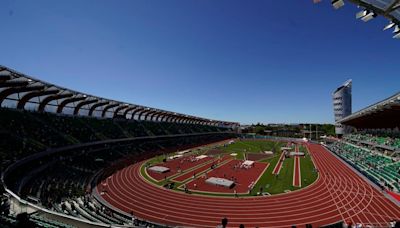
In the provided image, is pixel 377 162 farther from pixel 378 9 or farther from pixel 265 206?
pixel 378 9

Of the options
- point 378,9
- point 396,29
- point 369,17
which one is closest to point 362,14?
point 369,17

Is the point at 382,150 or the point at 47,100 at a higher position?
the point at 47,100

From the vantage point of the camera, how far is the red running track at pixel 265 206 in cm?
2073

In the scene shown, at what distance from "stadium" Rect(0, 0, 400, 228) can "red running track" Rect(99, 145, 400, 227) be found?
0.10 metres

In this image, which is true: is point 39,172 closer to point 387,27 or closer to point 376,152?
point 387,27

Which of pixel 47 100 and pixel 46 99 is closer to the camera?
pixel 46 99

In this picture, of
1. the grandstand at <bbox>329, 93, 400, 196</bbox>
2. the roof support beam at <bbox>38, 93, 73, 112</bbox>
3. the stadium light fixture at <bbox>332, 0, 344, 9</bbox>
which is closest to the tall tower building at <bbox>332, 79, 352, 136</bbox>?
the grandstand at <bbox>329, 93, 400, 196</bbox>

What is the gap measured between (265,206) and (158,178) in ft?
53.3

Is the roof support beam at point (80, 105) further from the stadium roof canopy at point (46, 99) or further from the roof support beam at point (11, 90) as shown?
the roof support beam at point (11, 90)

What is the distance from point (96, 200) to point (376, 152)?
42607mm

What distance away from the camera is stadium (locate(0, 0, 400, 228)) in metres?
20.0

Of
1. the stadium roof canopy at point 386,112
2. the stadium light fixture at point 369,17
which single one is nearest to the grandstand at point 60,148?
the stadium light fixture at point 369,17

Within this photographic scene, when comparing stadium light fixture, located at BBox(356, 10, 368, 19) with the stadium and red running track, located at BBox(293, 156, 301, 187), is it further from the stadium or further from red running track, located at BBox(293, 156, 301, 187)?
red running track, located at BBox(293, 156, 301, 187)

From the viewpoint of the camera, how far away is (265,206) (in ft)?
77.0
